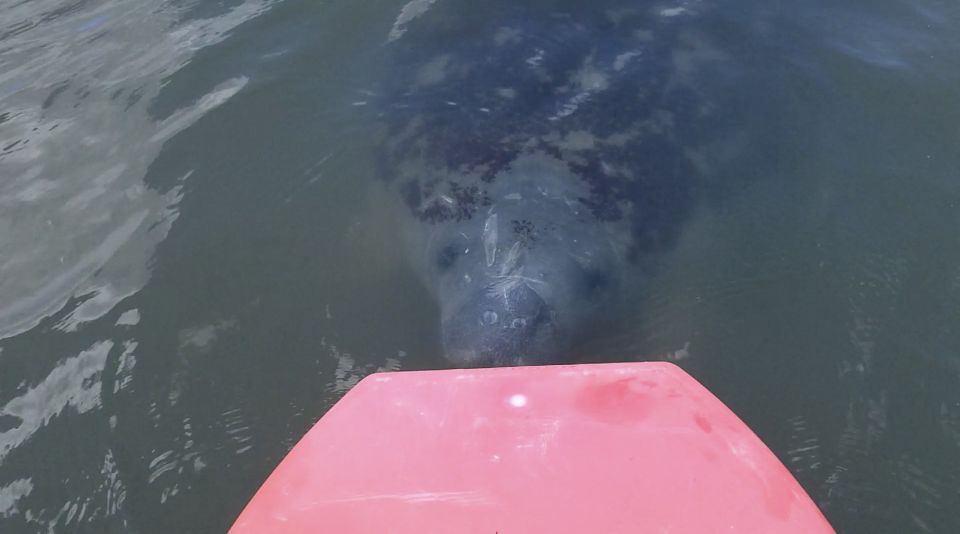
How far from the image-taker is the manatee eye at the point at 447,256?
16.5 ft

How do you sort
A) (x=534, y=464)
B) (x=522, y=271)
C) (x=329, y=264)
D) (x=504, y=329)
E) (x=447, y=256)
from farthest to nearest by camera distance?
(x=329, y=264) → (x=447, y=256) → (x=522, y=271) → (x=504, y=329) → (x=534, y=464)

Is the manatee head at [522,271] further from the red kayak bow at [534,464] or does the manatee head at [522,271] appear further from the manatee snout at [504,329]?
the red kayak bow at [534,464]

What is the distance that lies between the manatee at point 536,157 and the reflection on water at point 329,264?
0.18m

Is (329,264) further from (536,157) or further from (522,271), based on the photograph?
(536,157)

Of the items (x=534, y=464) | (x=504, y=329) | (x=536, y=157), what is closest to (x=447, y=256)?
(x=504, y=329)

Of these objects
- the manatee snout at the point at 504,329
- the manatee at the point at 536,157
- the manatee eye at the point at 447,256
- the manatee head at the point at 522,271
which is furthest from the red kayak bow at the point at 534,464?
the manatee eye at the point at 447,256

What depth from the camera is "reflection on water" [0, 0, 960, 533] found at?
427 centimetres

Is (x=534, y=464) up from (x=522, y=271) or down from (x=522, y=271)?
up

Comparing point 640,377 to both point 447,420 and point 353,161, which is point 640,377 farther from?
point 353,161

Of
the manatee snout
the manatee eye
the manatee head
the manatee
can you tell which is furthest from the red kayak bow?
the manatee eye

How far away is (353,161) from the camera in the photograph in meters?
6.02

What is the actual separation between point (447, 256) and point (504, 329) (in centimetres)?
80

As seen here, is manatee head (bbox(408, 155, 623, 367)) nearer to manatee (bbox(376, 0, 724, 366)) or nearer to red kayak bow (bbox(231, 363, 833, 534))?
manatee (bbox(376, 0, 724, 366))

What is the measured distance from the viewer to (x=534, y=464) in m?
3.41
